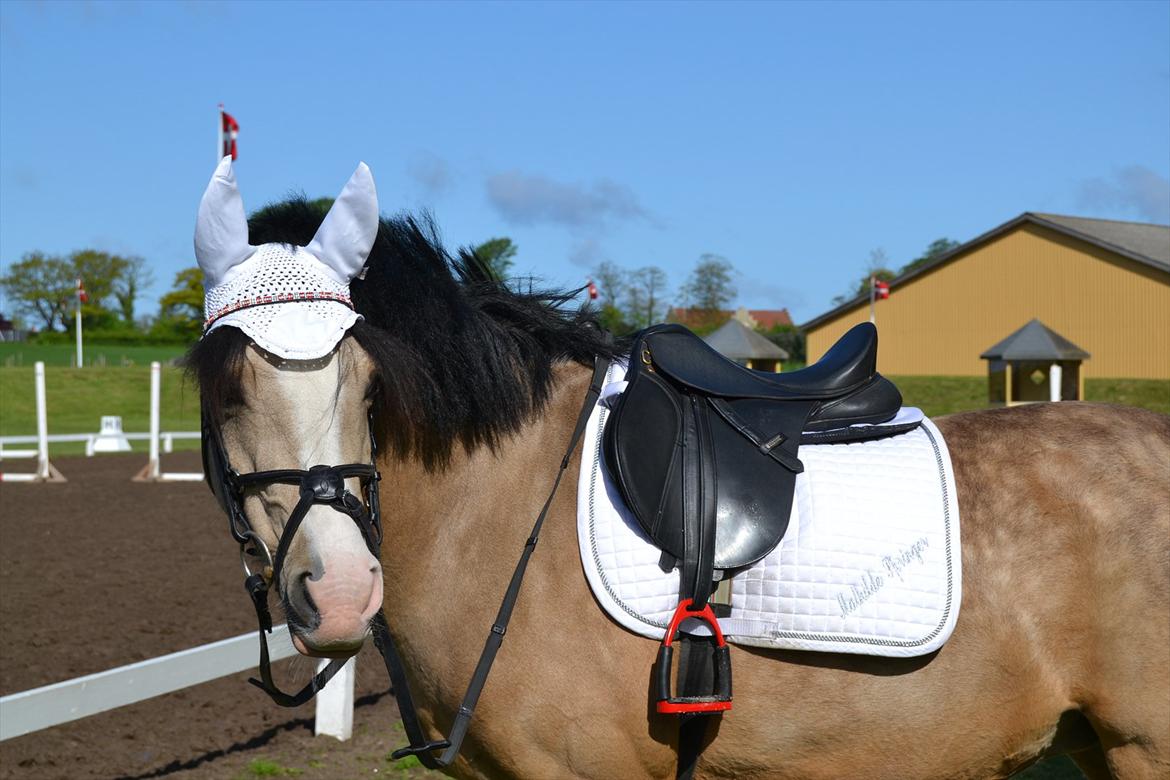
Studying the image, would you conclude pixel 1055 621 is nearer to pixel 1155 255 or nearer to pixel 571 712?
pixel 571 712

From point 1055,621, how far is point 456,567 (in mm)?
1569

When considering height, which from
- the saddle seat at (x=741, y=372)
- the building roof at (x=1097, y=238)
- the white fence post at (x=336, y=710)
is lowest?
the white fence post at (x=336, y=710)

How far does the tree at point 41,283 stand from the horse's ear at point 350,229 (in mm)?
82141

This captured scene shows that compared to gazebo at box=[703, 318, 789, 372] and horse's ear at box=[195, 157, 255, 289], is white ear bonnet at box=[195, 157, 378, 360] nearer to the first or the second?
horse's ear at box=[195, 157, 255, 289]

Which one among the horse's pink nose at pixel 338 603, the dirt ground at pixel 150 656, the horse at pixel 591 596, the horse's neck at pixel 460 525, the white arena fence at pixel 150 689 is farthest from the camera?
the dirt ground at pixel 150 656

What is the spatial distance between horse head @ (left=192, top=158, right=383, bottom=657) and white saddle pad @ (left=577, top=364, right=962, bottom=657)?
0.58m

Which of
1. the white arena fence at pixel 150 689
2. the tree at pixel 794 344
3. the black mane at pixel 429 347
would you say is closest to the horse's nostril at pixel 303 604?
the black mane at pixel 429 347

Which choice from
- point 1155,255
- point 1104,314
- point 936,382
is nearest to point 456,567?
point 936,382

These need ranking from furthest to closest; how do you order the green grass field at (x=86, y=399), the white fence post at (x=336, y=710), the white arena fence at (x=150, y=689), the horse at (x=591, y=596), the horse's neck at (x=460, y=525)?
1. the green grass field at (x=86, y=399)
2. the white fence post at (x=336, y=710)
3. the white arena fence at (x=150, y=689)
4. the horse's neck at (x=460, y=525)
5. the horse at (x=591, y=596)

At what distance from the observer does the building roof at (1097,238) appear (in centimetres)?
3953

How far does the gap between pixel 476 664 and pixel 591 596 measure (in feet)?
1.11

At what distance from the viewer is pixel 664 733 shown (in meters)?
2.46

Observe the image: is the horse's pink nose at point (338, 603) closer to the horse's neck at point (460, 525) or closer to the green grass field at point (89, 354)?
the horse's neck at point (460, 525)

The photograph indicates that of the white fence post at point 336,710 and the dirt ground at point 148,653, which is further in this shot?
the white fence post at point 336,710
